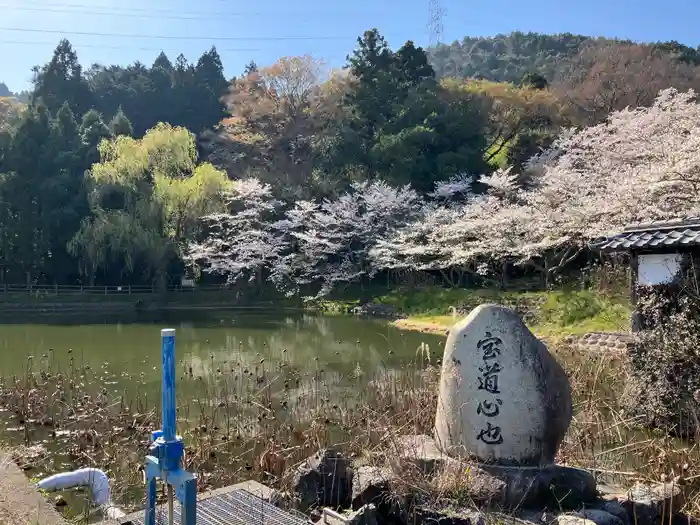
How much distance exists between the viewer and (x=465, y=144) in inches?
937

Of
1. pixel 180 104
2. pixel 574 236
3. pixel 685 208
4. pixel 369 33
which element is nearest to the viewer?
pixel 685 208

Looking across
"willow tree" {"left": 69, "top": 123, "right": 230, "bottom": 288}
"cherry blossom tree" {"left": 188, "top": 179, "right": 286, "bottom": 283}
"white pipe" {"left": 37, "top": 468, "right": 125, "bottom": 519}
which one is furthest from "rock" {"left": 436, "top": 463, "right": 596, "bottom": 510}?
"willow tree" {"left": 69, "top": 123, "right": 230, "bottom": 288}

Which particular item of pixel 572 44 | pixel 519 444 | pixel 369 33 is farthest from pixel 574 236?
pixel 572 44

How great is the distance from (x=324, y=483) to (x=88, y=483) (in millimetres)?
1824

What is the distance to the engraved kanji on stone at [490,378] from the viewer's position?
3818 mm

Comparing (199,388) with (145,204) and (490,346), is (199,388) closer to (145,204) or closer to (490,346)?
(490,346)

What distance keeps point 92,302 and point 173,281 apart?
3612 mm

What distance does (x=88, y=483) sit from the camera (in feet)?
14.8

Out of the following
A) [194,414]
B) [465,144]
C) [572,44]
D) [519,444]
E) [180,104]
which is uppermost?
[572,44]

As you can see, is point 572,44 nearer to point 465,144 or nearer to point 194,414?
point 465,144

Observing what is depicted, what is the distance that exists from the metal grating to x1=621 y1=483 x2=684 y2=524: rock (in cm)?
193

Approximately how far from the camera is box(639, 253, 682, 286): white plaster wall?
6168mm

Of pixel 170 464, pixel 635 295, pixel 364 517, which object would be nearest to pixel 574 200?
pixel 635 295

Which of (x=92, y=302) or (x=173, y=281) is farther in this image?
(x=173, y=281)
